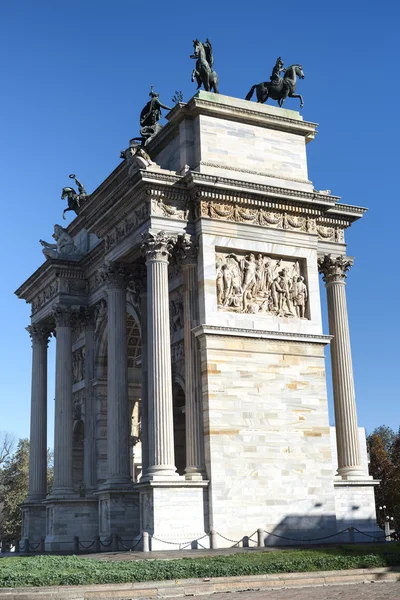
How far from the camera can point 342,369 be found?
1437 inches

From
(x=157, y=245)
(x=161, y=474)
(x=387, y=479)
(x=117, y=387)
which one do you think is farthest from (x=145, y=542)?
(x=387, y=479)

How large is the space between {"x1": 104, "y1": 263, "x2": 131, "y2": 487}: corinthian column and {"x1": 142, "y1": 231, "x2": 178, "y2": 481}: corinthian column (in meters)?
4.02

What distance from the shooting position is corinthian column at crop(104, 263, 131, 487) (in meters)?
35.1

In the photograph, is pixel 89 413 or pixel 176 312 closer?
pixel 176 312

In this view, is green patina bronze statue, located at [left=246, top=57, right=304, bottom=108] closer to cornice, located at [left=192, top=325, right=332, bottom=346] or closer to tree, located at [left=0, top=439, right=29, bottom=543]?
cornice, located at [left=192, top=325, right=332, bottom=346]

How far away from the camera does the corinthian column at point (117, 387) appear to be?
3509 centimetres

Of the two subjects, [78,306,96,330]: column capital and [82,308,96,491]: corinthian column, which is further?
[78,306,96,330]: column capital

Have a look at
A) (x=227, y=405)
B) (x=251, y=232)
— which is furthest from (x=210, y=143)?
(x=227, y=405)

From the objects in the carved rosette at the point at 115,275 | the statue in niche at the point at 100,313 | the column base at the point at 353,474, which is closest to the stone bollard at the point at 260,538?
the column base at the point at 353,474

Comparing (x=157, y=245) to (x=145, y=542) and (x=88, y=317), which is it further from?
(x=88, y=317)

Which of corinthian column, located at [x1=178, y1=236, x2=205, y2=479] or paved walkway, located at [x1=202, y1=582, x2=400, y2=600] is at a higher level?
corinthian column, located at [x1=178, y1=236, x2=205, y2=479]

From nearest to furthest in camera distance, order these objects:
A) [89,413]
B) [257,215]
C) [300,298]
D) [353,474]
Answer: [257,215], [300,298], [353,474], [89,413]

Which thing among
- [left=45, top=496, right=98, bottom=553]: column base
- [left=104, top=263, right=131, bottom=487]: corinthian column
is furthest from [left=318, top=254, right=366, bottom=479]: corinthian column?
[left=45, top=496, right=98, bottom=553]: column base

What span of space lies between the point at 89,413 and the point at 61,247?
8742mm
